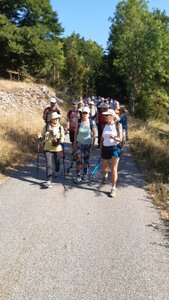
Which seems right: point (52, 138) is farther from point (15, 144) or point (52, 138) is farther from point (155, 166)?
point (15, 144)

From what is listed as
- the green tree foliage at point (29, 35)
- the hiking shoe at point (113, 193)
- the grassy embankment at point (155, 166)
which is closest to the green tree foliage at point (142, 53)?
the green tree foliage at point (29, 35)

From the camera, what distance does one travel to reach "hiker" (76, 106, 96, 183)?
9367 mm

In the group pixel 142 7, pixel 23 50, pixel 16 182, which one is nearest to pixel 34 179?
pixel 16 182

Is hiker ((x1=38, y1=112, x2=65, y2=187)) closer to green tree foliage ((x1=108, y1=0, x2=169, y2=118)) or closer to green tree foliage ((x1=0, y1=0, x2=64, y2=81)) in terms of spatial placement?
green tree foliage ((x1=0, y1=0, x2=64, y2=81))

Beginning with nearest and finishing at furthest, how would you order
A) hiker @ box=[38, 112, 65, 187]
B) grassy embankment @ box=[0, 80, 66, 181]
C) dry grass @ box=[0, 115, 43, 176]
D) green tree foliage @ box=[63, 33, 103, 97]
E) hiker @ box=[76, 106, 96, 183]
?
hiker @ box=[38, 112, 65, 187] < hiker @ box=[76, 106, 96, 183] < grassy embankment @ box=[0, 80, 66, 181] < dry grass @ box=[0, 115, 43, 176] < green tree foliage @ box=[63, 33, 103, 97]

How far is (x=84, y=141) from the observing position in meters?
9.41

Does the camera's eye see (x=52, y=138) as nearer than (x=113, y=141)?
No

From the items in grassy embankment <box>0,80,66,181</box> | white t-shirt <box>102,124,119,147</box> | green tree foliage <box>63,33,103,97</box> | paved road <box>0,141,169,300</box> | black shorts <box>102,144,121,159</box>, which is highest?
green tree foliage <box>63,33,103,97</box>

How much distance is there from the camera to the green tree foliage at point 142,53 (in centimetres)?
3856

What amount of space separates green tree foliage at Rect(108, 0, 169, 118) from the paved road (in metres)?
32.0

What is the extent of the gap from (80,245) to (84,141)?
159 inches

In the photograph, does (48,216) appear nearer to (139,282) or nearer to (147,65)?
(139,282)

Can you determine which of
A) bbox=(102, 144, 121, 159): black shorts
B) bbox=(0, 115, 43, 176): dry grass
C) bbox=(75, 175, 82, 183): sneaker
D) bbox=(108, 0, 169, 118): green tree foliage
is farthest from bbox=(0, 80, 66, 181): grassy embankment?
bbox=(108, 0, 169, 118): green tree foliage

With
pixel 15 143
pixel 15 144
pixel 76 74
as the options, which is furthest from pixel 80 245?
pixel 76 74
